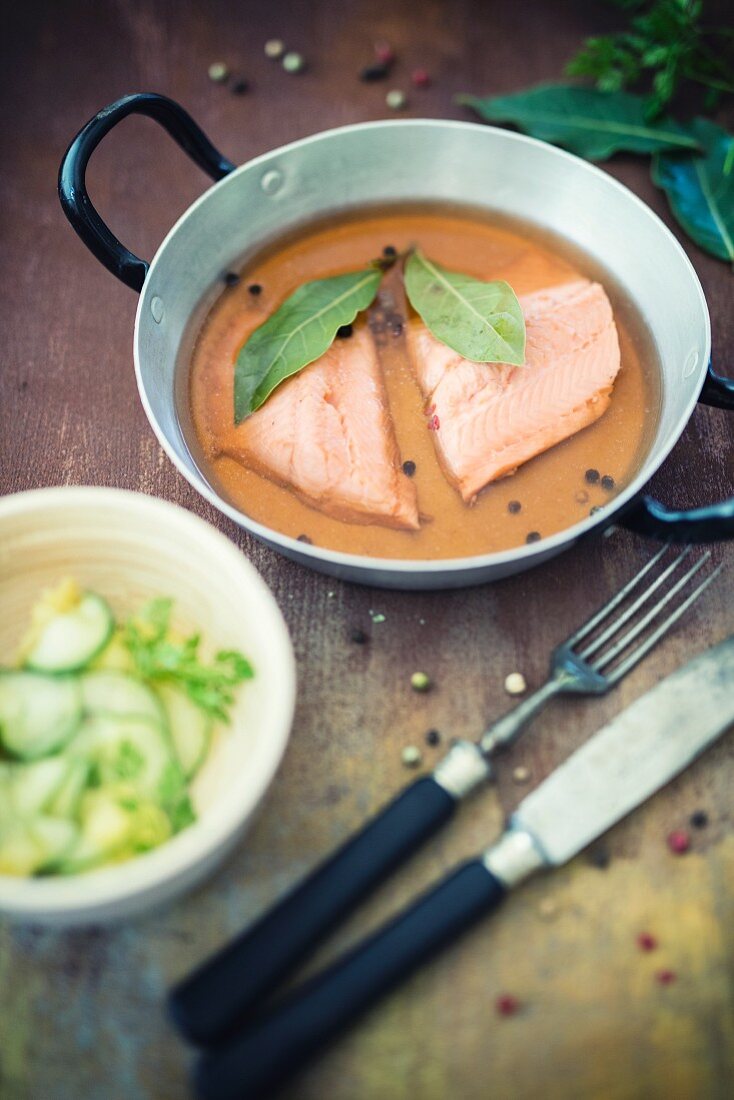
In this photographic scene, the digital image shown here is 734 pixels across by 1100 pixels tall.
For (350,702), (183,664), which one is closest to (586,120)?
(350,702)

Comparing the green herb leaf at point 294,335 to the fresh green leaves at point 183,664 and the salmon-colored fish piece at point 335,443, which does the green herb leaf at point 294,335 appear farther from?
the fresh green leaves at point 183,664

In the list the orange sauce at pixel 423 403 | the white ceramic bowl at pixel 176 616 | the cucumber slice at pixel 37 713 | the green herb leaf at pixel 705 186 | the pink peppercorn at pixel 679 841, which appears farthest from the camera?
the green herb leaf at pixel 705 186

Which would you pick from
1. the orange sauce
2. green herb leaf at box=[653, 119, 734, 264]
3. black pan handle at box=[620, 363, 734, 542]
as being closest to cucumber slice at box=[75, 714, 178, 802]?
the orange sauce

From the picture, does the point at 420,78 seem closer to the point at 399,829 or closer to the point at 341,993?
the point at 399,829

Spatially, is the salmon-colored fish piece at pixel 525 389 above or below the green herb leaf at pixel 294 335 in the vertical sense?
below

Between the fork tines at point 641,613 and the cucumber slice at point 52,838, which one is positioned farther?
the fork tines at point 641,613

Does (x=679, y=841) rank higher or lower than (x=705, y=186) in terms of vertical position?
lower

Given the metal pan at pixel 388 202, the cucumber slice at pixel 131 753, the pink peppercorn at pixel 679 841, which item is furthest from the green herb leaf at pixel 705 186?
the cucumber slice at pixel 131 753
